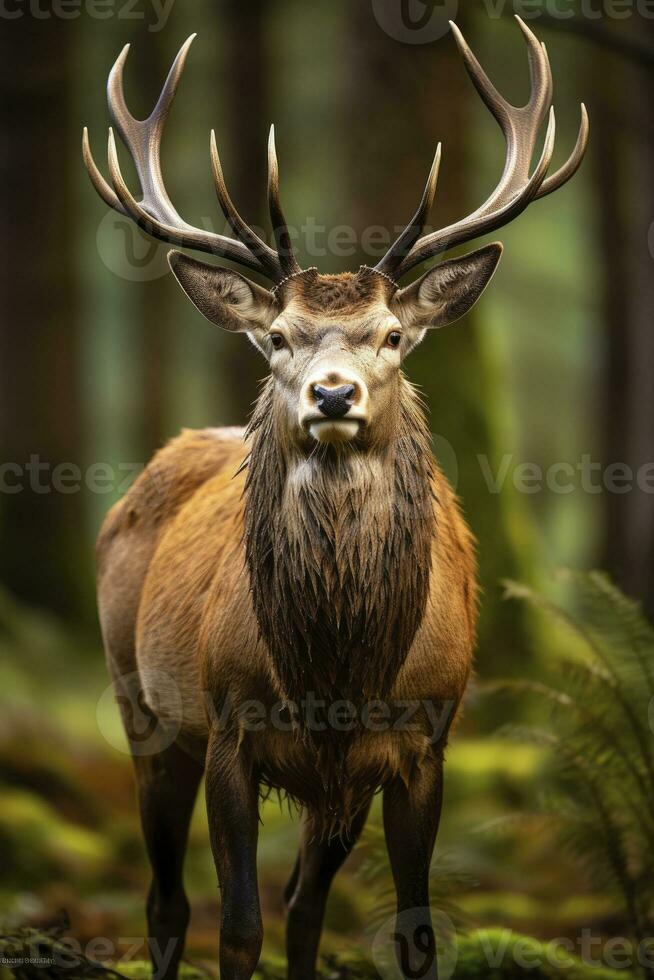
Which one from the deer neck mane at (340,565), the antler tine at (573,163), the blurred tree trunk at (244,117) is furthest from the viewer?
the blurred tree trunk at (244,117)

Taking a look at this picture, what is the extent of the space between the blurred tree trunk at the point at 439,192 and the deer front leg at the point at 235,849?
3855 mm

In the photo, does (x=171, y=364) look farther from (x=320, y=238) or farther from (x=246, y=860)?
(x=246, y=860)

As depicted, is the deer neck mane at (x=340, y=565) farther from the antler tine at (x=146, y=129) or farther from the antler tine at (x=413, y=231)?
the antler tine at (x=146, y=129)

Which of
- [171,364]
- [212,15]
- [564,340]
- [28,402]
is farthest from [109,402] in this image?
[28,402]

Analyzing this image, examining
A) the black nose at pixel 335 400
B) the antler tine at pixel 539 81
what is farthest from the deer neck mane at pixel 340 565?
the antler tine at pixel 539 81

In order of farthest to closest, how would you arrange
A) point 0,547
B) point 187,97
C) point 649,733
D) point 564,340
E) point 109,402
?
point 109,402, point 564,340, point 187,97, point 0,547, point 649,733

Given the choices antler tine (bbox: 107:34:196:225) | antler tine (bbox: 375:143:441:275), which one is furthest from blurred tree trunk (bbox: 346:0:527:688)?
antler tine (bbox: 375:143:441:275)

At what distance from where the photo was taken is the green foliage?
270 inches

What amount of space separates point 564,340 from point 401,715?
24.1 metres

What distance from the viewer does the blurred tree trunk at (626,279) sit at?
1292 cm

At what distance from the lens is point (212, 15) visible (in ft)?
54.7

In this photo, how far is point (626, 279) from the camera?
14367 mm

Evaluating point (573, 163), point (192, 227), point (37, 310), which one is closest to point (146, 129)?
point (192, 227)

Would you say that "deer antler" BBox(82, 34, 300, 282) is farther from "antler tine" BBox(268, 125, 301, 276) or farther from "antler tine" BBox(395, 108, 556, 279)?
"antler tine" BBox(395, 108, 556, 279)
